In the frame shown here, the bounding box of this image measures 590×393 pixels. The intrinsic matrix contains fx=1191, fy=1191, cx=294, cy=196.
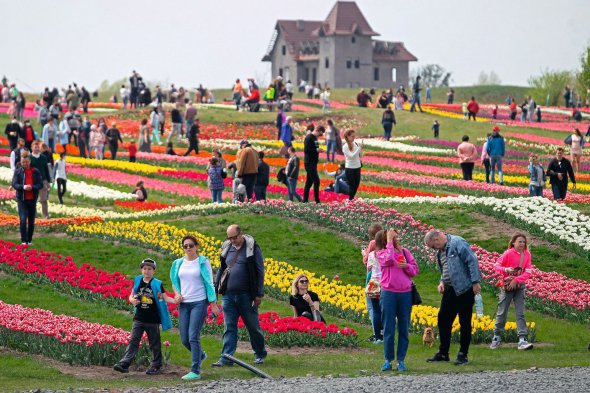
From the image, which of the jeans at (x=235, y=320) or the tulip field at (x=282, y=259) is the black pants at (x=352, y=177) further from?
the jeans at (x=235, y=320)

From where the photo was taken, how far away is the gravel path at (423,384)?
561 inches

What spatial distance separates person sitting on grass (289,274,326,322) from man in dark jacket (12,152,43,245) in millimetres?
9269

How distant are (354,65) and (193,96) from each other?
25.0 m

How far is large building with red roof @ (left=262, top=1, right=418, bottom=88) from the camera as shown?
125438mm

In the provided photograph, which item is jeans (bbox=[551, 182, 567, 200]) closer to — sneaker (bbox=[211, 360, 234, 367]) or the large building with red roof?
sneaker (bbox=[211, 360, 234, 367])

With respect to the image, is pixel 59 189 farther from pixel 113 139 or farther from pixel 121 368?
pixel 121 368

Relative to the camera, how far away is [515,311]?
18.6m

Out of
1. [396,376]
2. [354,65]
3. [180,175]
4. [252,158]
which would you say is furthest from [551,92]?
[396,376]

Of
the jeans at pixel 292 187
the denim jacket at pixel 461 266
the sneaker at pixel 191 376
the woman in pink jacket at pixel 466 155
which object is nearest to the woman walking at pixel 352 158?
the jeans at pixel 292 187

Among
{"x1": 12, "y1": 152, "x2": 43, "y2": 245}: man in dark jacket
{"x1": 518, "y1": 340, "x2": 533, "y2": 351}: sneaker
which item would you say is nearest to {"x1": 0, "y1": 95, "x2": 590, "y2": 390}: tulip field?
{"x1": 518, "y1": 340, "x2": 533, "y2": 351}: sneaker

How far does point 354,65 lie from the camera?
12631cm

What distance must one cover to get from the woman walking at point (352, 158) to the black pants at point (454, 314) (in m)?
12.7

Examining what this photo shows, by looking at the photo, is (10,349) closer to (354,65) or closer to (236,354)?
(236,354)

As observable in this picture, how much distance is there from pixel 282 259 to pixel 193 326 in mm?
10004
